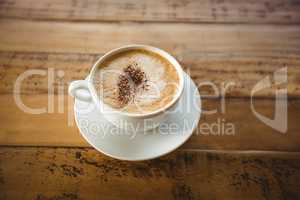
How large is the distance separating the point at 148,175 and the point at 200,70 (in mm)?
372

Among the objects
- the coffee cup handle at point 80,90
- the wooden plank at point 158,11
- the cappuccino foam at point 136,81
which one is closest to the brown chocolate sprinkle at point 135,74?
the cappuccino foam at point 136,81

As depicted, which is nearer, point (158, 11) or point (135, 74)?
point (135, 74)

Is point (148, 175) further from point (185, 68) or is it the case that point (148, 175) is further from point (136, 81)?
point (185, 68)

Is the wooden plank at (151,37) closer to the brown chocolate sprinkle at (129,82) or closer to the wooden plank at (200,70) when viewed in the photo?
the wooden plank at (200,70)

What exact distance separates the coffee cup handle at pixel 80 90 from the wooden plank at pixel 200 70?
138 millimetres

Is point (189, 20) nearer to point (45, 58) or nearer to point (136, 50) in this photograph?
point (136, 50)

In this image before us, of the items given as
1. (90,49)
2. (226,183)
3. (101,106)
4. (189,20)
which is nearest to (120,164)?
(101,106)

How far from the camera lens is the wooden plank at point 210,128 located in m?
0.85

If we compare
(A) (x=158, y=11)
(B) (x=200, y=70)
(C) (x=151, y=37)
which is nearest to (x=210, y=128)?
(B) (x=200, y=70)

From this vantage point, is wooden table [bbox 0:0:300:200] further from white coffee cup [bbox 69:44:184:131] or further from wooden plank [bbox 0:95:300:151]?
white coffee cup [bbox 69:44:184:131]

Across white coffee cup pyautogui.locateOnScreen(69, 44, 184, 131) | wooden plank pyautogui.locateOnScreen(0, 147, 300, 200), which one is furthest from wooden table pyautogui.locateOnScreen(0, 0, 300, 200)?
white coffee cup pyautogui.locateOnScreen(69, 44, 184, 131)

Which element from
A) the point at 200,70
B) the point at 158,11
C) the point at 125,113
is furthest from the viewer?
the point at 158,11

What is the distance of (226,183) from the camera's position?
2.59ft

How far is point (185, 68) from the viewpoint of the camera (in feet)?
3.22
